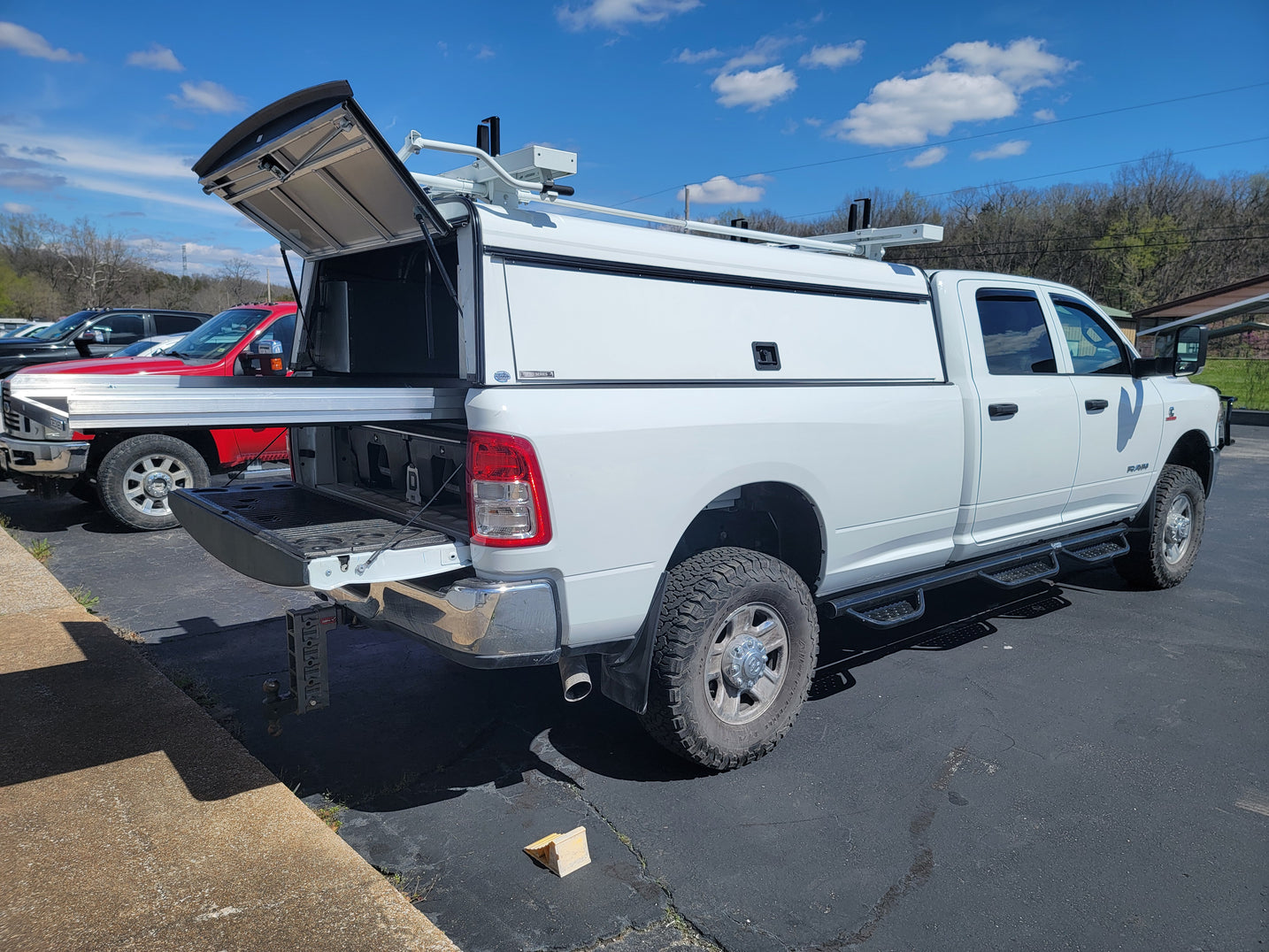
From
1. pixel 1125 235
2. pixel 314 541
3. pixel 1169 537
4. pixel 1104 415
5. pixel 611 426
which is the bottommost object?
pixel 1169 537

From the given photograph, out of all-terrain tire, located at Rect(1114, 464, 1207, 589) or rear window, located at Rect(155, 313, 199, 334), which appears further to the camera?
rear window, located at Rect(155, 313, 199, 334)

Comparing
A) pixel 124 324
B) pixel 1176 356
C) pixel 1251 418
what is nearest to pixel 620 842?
Answer: pixel 1176 356

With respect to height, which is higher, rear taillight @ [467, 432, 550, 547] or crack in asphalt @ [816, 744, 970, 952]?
rear taillight @ [467, 432, 550, 547]

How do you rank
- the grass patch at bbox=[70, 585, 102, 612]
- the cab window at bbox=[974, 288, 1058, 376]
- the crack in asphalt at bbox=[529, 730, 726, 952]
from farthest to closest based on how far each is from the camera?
the grass patch at bbox=[70, 585, 102, 612] → the cab window at bbox=[974, 288, 1058, 376] → the crack in asphalt at bbox=[529, 730, 726, 952]

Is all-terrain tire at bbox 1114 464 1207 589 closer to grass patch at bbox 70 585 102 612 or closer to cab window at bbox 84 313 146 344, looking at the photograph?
grass patch at bbox 70 585 102 612

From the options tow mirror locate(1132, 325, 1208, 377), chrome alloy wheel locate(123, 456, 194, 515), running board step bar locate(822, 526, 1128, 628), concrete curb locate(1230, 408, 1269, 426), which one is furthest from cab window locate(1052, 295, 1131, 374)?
concrete curb locate(1230, 408, 1269, 426)

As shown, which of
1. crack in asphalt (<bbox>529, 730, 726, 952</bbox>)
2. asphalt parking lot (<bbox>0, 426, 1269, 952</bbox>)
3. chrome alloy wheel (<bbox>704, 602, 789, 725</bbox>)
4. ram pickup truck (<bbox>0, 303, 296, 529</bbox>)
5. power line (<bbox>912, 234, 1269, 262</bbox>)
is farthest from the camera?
power line (<bbox>912, 234, 1269, 262</bbox>)

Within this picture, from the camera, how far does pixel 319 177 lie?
351 centimetres

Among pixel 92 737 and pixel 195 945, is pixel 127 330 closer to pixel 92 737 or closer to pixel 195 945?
pixel 92 737

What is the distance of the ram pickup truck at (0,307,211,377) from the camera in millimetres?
11539

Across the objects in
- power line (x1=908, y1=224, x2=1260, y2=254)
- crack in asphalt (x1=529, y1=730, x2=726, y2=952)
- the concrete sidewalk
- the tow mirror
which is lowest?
crack in asphalt (x1=529, y1=730, x2=726, y2=952)

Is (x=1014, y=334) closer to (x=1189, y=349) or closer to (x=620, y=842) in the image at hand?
(x=1189, y=349)

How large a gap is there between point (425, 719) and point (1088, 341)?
4662mm

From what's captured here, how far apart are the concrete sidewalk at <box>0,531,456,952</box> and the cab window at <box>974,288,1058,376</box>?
13.3 feet
